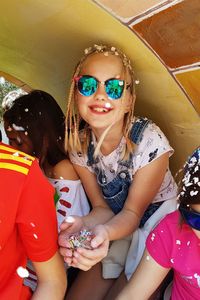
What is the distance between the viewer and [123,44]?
159 centimetres

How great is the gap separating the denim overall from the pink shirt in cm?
36

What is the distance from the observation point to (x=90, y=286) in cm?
173

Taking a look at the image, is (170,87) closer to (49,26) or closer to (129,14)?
(129,14)

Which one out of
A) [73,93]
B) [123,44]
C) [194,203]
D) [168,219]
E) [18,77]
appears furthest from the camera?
[18,77]

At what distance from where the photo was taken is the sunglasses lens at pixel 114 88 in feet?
5.51

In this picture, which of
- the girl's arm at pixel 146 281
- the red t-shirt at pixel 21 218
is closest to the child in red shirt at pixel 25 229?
the red t-shirt at pixel 21 218

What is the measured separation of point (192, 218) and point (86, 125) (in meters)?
0.81

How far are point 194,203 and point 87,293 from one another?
0.65 metres

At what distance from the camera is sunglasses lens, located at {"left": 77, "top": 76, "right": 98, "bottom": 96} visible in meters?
1.69

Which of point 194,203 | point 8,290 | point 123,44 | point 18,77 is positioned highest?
point 123,44

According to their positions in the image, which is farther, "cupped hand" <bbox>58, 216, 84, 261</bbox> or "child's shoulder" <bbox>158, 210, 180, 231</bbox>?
"child's shoulder" <bbox>158, 210, 180, 231</bbox>

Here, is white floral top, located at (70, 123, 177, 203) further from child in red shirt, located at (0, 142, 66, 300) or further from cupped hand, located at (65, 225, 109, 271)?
child in red shirt, located at (0, 142, 66, 300)

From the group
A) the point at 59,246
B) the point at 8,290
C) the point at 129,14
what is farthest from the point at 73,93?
the point at 8,290

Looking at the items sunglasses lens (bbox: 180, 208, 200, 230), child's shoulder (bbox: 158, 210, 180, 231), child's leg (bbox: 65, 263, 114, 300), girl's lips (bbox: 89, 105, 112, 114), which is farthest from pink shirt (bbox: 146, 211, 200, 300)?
girl's lips (bbox: 89, 105, 112, 114)
